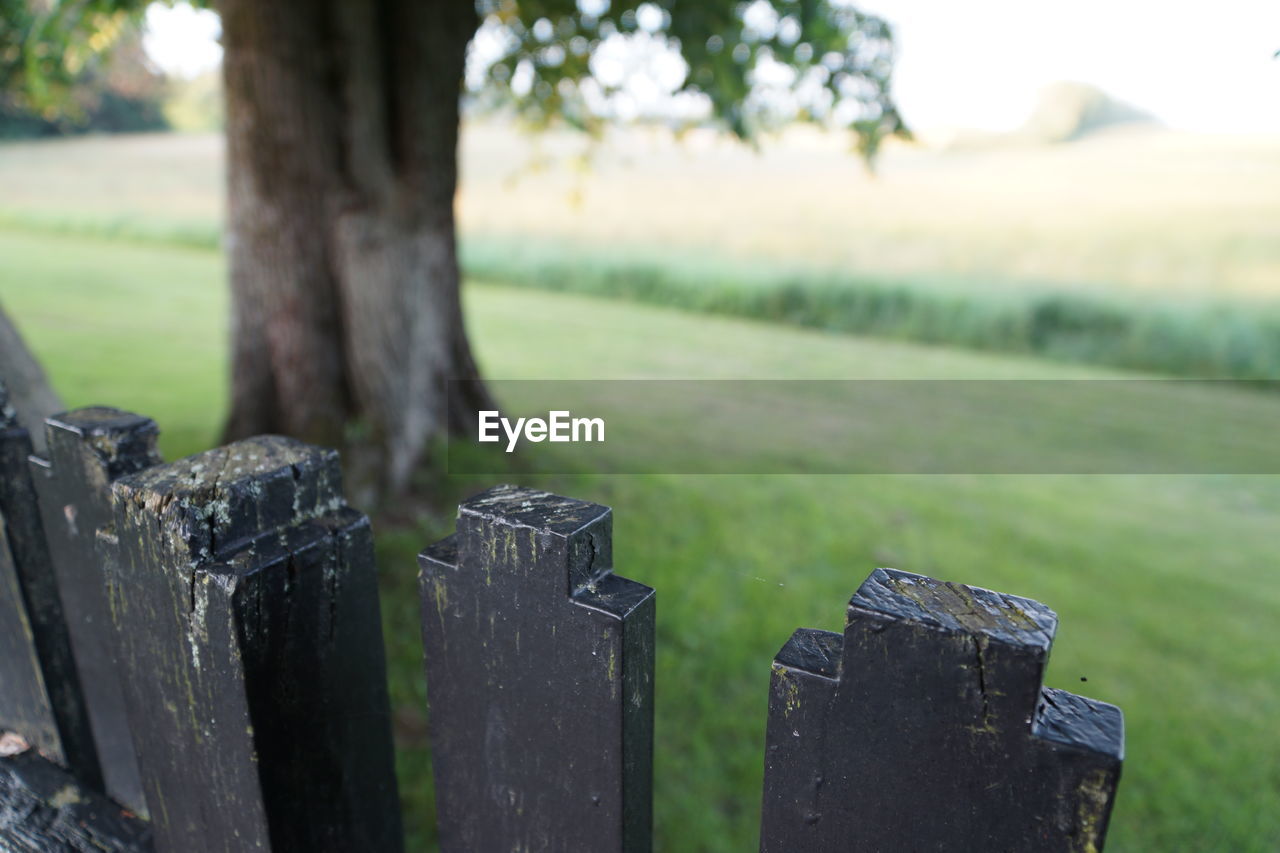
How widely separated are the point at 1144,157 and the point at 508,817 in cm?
1629

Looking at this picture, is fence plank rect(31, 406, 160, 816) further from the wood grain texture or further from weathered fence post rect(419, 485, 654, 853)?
weathered fence post rect(419, 485, 654, 853)

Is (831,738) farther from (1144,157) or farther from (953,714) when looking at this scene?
(1144,157)

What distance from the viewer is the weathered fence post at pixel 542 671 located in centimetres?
82

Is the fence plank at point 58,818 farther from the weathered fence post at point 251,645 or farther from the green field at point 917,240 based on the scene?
the green field at point 917,240

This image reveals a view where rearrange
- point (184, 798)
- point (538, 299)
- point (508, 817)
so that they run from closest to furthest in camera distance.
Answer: point (508, 817) < point (184, 798) < point (538, 299)

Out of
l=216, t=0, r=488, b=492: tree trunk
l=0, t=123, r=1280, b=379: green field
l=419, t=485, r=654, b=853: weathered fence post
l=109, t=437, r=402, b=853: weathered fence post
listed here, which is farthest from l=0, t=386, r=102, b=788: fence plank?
l=0, t=123, r=1280, b=379: green field

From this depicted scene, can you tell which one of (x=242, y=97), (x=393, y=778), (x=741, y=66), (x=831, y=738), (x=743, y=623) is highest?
(x=741, y=66)

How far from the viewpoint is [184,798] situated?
1085 mm

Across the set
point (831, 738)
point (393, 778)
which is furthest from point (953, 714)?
point (393, 778)

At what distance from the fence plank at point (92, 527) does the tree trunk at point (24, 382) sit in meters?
0.47

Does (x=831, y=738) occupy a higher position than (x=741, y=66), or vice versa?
(x=741, y=66)
